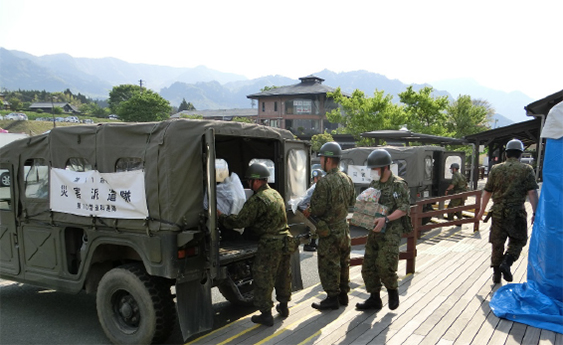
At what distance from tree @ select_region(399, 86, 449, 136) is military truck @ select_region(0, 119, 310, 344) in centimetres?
2358

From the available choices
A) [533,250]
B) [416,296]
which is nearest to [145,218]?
[416,296]

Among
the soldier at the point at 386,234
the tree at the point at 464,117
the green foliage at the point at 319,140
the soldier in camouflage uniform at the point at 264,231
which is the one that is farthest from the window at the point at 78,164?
the green foliage at the point at 319,140

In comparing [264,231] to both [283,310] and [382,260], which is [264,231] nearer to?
[283,310]

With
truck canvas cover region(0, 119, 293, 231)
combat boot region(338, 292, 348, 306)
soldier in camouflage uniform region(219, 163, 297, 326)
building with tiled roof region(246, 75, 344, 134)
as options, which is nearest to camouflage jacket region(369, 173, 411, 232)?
combat boot region(338, 292, 348, 306)

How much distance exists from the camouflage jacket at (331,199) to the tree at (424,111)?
77.0ft

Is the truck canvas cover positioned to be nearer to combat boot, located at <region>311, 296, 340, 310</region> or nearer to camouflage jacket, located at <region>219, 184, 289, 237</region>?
camouflage jacket, located at <region>219, 184, 289, 237</region>

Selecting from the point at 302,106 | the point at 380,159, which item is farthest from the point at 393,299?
the point at 302,106

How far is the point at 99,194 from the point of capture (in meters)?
4.27

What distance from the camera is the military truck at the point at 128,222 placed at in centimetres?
382

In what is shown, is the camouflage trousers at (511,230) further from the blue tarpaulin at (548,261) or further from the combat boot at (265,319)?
the combat boot at (265,319)

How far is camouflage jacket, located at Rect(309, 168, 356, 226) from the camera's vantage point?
15.0 ft

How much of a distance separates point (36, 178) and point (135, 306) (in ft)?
7.32

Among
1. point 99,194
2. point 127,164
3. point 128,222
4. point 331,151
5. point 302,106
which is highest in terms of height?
point 302,106

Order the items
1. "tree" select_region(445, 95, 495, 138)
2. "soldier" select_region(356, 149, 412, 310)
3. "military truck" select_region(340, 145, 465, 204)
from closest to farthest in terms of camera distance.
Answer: "soldier" select_region(356, 149, 412, 310) < "military truck" select_region(340, 145, 465, 204) < "tree" select_region(445, 95, 495, 138)
